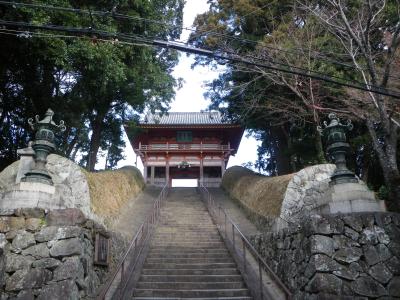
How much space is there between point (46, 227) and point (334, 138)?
5452 millimetres

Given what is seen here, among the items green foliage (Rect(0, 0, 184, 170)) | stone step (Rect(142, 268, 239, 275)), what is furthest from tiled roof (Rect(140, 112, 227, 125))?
stone step (Rect(142, 268, 239, 275))

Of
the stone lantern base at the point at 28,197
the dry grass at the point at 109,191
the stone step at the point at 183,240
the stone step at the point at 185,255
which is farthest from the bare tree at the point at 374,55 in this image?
the dry grass at the point at 109,191

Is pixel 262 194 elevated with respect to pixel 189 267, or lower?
elevated

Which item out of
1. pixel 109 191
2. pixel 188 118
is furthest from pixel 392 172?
pixel 188 118

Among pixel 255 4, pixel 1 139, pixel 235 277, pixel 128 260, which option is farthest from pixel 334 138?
pixel 1 139

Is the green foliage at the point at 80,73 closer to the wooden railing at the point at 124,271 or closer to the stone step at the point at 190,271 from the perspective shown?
the wooden railing at the point at 124,271

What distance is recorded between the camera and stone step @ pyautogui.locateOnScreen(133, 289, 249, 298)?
629 cm

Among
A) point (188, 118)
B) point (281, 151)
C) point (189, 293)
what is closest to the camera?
point (189, 293)

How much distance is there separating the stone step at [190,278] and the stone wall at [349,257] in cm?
140

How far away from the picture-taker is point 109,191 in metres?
11.1

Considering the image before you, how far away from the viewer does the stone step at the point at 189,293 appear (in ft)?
20.6

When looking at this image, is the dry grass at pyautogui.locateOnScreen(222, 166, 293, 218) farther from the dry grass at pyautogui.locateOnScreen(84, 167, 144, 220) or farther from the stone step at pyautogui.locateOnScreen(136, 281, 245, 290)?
the dry grass at pyautogui.locateOnScreen(84, 167, 144, 220)

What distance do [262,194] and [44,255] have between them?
7122mm

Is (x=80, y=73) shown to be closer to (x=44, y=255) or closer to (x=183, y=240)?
(x=183, y=240)
